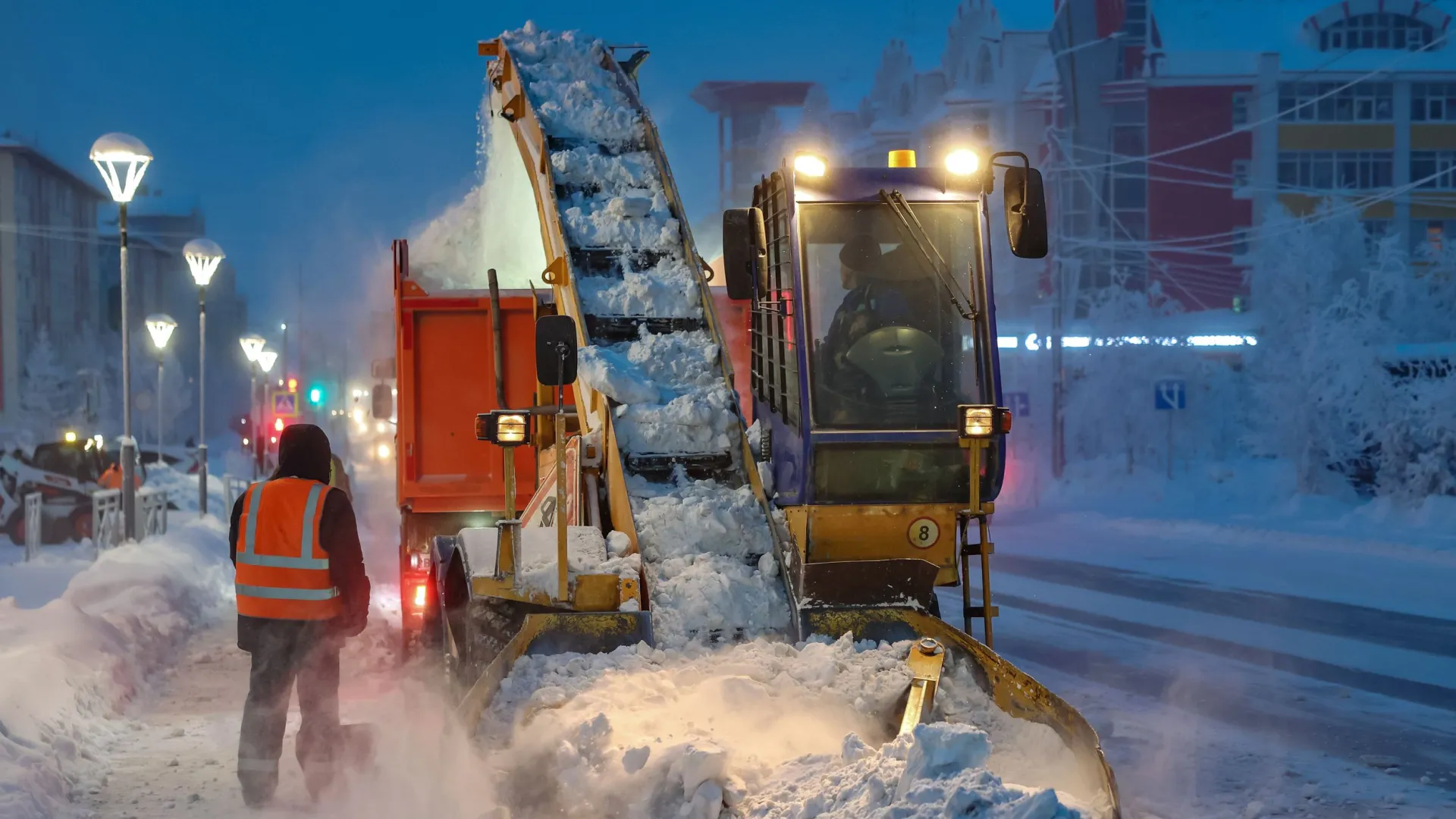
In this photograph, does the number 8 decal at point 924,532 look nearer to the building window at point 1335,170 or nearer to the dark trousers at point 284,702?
the dark trousers at point 284,702

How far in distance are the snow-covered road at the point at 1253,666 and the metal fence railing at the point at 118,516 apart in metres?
11.7

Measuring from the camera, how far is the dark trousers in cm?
610

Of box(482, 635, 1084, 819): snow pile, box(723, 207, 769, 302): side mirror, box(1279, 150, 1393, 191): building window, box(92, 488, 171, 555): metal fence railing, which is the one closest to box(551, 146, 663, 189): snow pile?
box(723, 207, 769, 302): side mirror

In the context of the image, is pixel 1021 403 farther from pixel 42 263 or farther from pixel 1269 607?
pixel 42 263

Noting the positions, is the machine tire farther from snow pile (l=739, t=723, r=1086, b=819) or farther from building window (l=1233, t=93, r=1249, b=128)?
building window (l=1233, t=93, r=1249, b=128)

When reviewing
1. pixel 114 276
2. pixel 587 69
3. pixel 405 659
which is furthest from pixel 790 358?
pixel 114 276

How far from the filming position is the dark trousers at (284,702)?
240 inches

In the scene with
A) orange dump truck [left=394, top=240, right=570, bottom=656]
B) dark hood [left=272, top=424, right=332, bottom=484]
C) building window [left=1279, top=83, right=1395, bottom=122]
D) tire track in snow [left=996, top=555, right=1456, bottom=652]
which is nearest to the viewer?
dark hood [left=272, top=424, right=332, bottom=484]

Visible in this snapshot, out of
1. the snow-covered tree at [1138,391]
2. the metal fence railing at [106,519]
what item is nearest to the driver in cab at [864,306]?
the metal fence railing at [106,519]

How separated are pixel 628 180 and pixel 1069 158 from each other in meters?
42.6

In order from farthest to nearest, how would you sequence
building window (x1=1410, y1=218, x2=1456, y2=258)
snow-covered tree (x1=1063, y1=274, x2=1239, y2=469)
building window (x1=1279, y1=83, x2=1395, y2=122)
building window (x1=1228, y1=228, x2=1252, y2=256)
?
1. building window (x1=1410, y1=218, x2=1456, y2=258)
2. building window (x1=1228, y1=228, x2=1252, y2=256)
3. building window (x1=1279, y1=83, x2=1395, y2=122)
4. snow-covered tree (x1=1063, y1=274, x2=1239, y2=469)

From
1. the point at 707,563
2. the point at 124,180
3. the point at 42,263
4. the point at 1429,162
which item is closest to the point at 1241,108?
the point at 1429,162

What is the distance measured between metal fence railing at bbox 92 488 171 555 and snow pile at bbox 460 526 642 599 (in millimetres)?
13813

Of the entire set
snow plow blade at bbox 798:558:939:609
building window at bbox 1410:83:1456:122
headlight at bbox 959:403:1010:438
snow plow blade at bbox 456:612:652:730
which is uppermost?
building window at bbox 1410:83:1456:122
